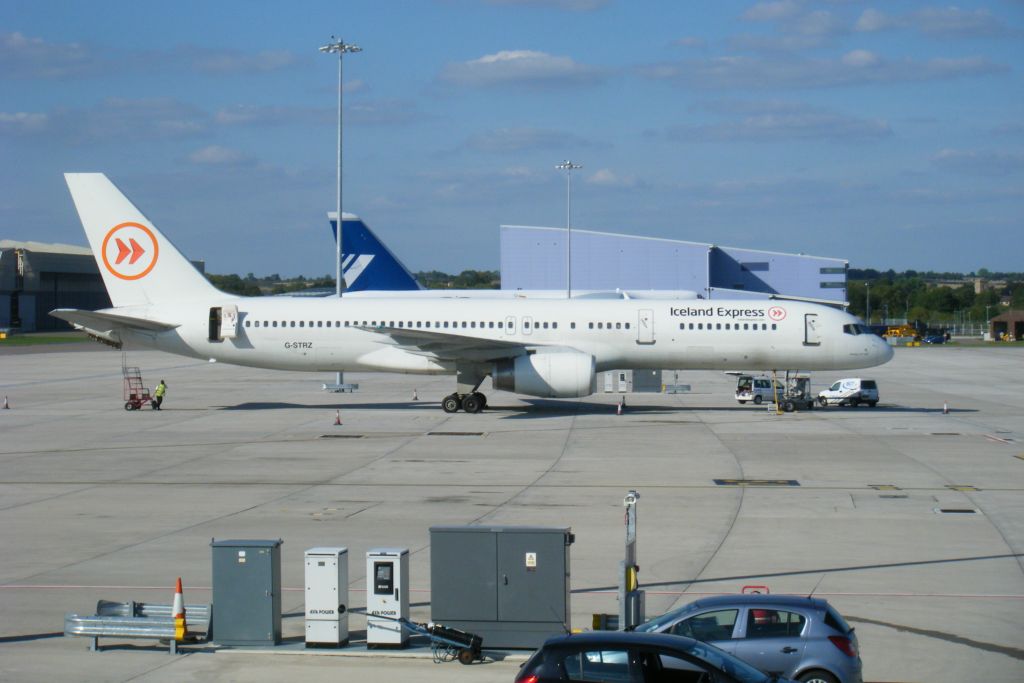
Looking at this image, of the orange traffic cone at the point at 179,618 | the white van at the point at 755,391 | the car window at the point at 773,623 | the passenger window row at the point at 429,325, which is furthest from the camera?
the white van at the point at 755,391

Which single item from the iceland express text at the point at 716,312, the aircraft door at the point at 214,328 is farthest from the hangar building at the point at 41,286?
the iceland express text at the point at 716,312

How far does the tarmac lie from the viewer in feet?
43.8

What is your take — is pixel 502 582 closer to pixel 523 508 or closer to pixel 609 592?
pixel 609 592

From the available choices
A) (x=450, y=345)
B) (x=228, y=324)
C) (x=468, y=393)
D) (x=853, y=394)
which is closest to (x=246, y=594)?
(x=450, y=345)

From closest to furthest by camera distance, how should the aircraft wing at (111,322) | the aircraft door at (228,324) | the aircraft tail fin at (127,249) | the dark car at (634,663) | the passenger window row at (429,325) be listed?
the dark car at (634,663) → the aircraft wing at (111,322) → the passenger window row at (429,325) → the aircraft door at (228,324) → the aircraft tail fin at (127,249)

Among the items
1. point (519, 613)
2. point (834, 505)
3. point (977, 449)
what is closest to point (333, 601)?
point (519, 613)

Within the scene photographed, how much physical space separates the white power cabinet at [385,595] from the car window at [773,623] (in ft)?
14.1

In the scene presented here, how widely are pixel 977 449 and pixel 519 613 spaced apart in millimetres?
22258

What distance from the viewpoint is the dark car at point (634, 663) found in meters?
9.31

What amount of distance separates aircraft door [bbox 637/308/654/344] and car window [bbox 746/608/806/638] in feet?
98.6

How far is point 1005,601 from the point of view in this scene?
15.2 metres

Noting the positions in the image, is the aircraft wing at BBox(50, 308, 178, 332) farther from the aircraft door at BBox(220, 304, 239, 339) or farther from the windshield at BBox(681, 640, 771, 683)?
the windshield at BBox(681, 640, 771, 683)

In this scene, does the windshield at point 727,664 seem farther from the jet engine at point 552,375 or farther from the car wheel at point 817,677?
the jet engine at point 552,375

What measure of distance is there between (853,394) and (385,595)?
36.6 metres
